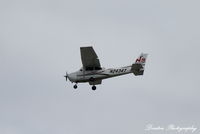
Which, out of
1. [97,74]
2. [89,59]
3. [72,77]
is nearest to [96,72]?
[97,74]

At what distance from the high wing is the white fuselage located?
0.39 metres

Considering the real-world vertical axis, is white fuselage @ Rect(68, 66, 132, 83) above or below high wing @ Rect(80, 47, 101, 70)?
below

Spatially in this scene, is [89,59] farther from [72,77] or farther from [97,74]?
[72,77]

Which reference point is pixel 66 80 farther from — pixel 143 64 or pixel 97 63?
pixel 143 64

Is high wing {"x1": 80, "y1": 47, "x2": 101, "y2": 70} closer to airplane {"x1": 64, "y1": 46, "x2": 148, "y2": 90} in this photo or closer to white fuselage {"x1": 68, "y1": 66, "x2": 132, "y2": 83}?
airplane {"x1": 64, "y1": 46, "x2": 148, "y2": 90}

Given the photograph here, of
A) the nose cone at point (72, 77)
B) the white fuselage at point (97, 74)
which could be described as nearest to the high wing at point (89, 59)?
the white fuselage at point (97, 74)

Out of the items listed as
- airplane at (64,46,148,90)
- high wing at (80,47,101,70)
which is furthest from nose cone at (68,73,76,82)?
high wing at (80,47,101,70)

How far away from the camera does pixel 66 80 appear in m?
51.8

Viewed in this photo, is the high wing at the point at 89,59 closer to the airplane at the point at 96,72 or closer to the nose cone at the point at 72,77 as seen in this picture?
the airplane at the point at 96,72

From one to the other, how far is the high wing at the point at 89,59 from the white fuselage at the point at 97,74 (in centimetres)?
39

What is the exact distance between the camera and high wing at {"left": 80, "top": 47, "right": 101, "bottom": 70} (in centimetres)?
4878

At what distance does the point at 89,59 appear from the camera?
49.6m

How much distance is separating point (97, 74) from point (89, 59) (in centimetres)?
155

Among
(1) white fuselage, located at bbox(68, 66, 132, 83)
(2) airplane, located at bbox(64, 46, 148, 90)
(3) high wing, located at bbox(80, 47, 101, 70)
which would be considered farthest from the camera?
(1) white fuselage, located at bbox(68, 66, 132, 83)
